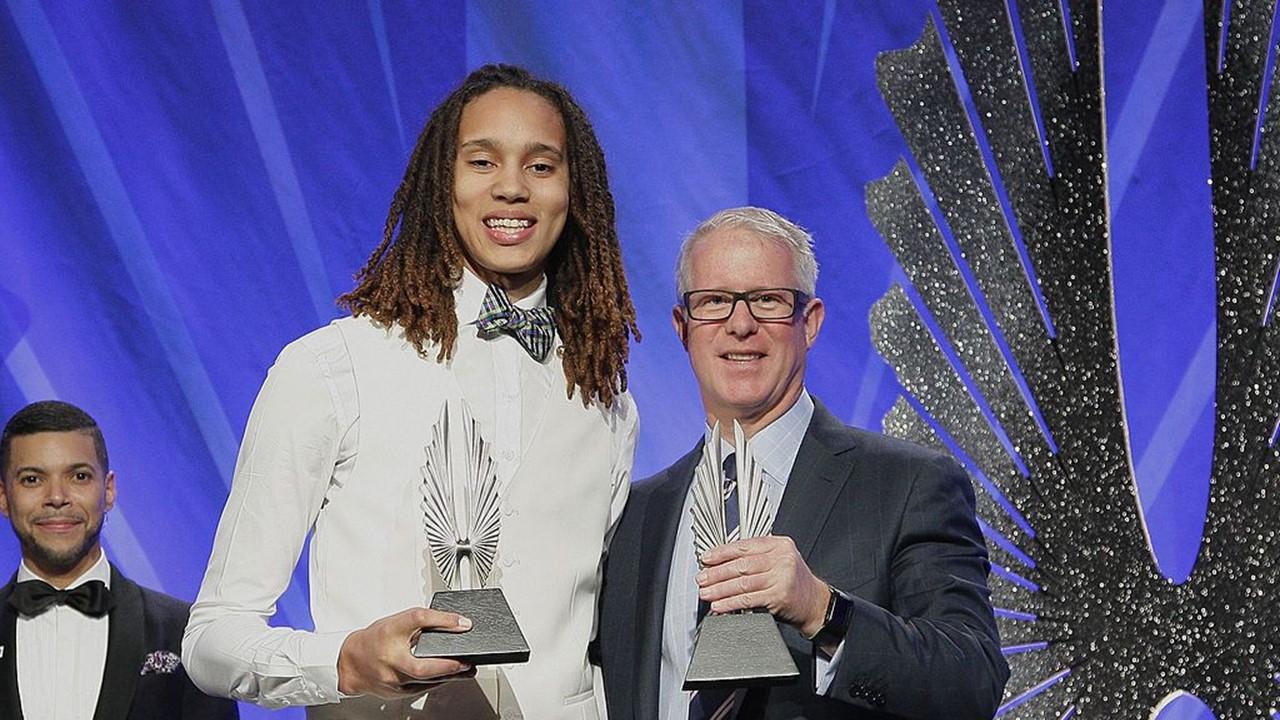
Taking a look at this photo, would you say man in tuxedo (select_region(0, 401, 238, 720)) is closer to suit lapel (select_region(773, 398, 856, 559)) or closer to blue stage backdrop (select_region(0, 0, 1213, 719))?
blue stage backdrop (select_region(0, 0, 1213, 719))

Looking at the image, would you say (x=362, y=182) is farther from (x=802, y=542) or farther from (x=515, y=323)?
(x=802, y=542)

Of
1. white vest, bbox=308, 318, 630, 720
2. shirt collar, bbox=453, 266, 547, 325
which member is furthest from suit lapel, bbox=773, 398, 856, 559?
shirt collar, bbox=453, 266, 547, 325

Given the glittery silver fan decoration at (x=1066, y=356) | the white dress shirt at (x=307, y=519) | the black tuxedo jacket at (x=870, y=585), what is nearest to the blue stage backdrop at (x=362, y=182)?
the glittery silver fan decoration at (x=1066, y=356)

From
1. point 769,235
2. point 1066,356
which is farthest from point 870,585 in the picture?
point 1066,356

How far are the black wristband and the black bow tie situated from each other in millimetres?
1745

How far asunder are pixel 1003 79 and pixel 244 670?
2272 millimetres

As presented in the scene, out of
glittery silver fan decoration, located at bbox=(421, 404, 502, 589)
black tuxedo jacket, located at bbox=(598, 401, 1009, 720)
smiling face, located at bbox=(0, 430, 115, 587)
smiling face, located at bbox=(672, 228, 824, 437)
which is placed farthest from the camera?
smiling face, located at bbox=(0, 430, 115, 587)

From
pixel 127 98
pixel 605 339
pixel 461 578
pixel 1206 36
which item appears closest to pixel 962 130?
pixel 1206 36

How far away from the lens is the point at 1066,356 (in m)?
3.34

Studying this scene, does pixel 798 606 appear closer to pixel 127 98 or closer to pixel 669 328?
pixel 669 328

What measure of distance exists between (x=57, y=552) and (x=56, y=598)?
9cm

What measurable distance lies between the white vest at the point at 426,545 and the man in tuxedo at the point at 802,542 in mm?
116

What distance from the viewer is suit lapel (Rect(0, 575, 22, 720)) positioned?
2.94 metres

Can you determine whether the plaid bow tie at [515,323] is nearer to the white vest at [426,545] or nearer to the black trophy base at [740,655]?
the white vest at [426,545]
